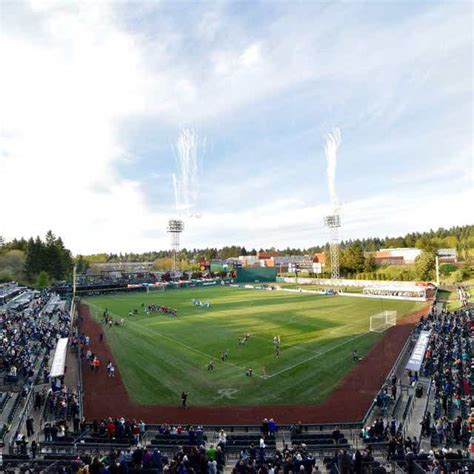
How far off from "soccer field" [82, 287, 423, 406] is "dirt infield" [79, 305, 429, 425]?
0.84 meters

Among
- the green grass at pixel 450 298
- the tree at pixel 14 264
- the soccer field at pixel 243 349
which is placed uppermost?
the tree at pixel 14 264

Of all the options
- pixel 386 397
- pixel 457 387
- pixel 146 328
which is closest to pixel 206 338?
pixel 146 328

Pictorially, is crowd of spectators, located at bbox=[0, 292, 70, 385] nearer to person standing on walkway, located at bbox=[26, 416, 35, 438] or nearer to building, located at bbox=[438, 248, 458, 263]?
person standing on walkway, located at bbox=[26, 416, 35, 438]

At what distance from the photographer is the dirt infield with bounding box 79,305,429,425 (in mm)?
23531

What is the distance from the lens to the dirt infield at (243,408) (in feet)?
77.2

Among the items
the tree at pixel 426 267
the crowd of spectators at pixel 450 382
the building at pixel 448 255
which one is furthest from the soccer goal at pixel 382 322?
the building at pixel 448 255

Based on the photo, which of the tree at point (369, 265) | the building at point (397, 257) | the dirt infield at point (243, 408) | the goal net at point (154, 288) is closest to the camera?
the dirt infield at point (243, 408)

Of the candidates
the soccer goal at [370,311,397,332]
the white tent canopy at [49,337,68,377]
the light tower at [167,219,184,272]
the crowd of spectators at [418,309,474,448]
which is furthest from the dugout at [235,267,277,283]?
the white tent canopy at [49,337,68,377]

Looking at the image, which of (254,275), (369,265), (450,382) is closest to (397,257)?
(369,265)

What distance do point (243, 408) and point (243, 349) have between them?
43.2 feet

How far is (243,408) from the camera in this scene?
81.9 ft

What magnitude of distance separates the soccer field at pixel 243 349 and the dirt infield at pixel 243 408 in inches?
33.0

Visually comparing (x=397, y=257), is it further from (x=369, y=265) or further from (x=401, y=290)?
(x=401, y=290)

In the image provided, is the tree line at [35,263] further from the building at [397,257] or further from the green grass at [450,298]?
the building at [397,257]
